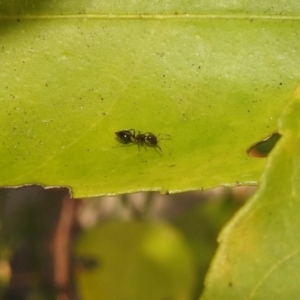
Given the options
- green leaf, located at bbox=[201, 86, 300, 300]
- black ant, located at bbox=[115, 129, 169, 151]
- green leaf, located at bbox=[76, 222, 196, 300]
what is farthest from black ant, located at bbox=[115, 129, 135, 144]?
green leaf, located at bbox=[76, 222, 196, 300]

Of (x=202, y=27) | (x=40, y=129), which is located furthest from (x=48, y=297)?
(x=202, y=27)

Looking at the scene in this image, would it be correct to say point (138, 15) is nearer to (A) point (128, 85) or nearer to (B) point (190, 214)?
(A) point (128, 85)

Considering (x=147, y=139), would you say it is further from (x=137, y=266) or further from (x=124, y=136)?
(x=137, y=266)

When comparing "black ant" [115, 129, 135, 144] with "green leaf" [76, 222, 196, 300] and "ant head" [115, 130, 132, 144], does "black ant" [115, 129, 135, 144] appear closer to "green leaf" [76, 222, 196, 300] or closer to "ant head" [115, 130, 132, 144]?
"ant head" [115, 130, 132, 144]

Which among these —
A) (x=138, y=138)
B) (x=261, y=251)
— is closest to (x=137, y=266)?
(x=138, y=138)

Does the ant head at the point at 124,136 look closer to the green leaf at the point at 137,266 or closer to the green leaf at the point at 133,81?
the green leaf at the point at 133,81

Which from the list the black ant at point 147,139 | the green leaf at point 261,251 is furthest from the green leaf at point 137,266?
the green leaf at point 261,251
